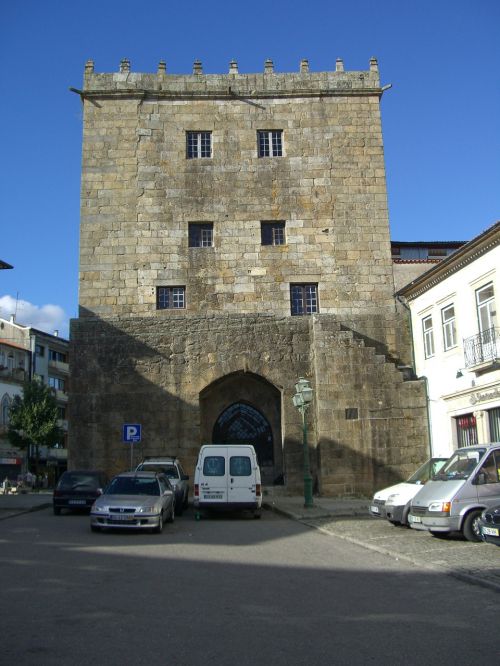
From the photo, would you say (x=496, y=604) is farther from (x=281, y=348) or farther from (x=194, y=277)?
(x=194, y=277)

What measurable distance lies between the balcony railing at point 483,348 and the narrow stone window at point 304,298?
23.9ft

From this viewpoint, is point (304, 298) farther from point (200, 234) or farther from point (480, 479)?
point (480, 479)

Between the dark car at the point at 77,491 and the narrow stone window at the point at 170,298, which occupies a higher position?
the narrow stone window at the point at 170,298

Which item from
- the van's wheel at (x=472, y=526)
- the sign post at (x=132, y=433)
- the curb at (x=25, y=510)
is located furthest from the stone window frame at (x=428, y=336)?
the curb at (x=25, y=510)

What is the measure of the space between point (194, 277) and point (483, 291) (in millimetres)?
10737

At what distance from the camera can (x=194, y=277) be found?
25531 millimetres

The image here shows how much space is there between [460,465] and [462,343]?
793cm

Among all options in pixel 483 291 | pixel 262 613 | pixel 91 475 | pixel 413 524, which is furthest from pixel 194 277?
pixel 262 613

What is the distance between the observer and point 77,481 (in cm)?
1961

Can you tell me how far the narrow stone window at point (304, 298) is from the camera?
84.1 ft

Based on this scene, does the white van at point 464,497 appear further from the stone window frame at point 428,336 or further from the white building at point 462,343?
the stone window frame at point 428,336

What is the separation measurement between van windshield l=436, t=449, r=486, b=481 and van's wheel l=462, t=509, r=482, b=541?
0.66 metres

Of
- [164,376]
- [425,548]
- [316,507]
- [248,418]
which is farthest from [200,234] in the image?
[425,548]

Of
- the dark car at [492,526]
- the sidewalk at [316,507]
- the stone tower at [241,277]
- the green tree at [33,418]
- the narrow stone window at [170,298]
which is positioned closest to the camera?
the dark car at [492,526]
